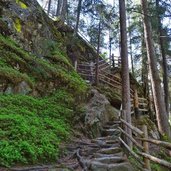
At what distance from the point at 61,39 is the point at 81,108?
8496 mm

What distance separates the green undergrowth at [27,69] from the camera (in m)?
9.35

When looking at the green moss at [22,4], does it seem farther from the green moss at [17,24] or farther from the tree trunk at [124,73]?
the tree trunk at [124,73]

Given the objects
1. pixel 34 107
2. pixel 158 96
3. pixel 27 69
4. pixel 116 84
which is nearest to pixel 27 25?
pixel 27 69

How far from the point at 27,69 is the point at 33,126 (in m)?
4.05

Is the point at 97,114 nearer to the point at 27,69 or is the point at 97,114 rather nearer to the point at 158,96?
the point at 158,96

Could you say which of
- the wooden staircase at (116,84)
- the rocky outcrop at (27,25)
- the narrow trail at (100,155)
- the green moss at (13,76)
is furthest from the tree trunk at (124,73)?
the rocky outcrop at (27,25)

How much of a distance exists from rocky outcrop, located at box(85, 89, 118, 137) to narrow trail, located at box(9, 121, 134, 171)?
22.2 inches

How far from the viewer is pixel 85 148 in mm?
7488

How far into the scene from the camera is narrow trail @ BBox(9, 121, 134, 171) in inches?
234

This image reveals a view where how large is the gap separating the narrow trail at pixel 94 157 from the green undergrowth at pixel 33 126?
376 millimetres

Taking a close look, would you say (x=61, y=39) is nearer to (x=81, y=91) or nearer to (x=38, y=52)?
(x=38, y=52)

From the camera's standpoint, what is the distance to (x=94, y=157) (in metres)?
6.87

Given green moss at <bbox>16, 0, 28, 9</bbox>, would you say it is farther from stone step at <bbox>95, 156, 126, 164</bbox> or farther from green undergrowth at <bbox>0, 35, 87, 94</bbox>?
stone step at <bbox>95, 156, 126, 164</bbox>

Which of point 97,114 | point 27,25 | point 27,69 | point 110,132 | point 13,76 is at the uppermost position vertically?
point 27,25
